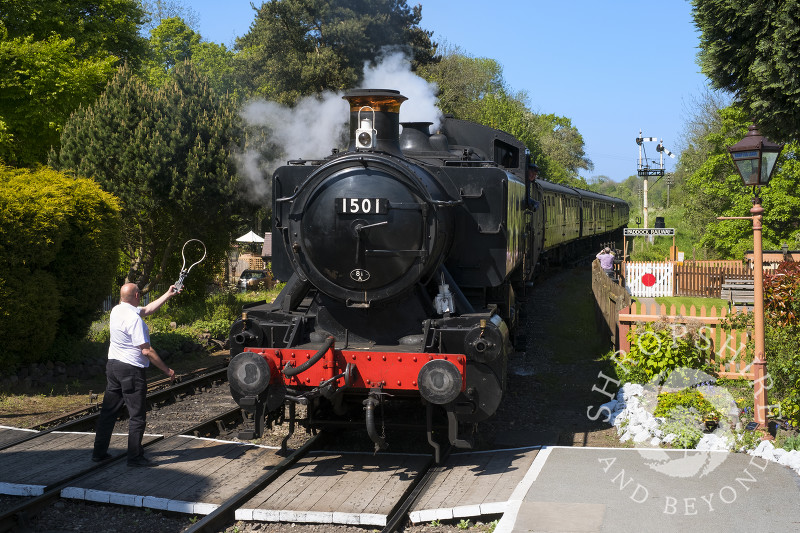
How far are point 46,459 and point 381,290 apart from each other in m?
3.37

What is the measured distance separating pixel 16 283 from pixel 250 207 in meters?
7.42

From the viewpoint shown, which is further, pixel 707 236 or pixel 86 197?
pixel 707 236

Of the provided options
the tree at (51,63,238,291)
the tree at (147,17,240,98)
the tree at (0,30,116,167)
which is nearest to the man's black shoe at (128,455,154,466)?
the tree at (51,63,238,291)

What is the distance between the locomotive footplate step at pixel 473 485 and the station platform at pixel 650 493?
0.14 m

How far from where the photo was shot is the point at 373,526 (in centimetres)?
539

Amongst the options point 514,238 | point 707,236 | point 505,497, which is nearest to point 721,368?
point 514,238

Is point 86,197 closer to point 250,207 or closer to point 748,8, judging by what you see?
point 250,207

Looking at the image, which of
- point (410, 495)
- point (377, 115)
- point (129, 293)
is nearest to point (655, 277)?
point (377, 115)

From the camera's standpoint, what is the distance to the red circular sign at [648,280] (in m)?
21.0

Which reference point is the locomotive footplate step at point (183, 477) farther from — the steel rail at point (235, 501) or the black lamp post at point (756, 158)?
the black lamp post at point (756, 158)

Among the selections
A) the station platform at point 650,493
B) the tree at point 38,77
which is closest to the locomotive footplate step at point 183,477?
the station platform at point 650,493

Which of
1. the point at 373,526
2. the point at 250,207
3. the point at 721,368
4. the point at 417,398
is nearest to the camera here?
the point at 373,526

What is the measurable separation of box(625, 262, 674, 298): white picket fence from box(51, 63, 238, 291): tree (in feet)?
40.9

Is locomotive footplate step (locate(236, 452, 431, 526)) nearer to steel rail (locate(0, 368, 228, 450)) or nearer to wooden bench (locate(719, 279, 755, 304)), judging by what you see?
steel rail (locate(0, 368, 228, 450))
